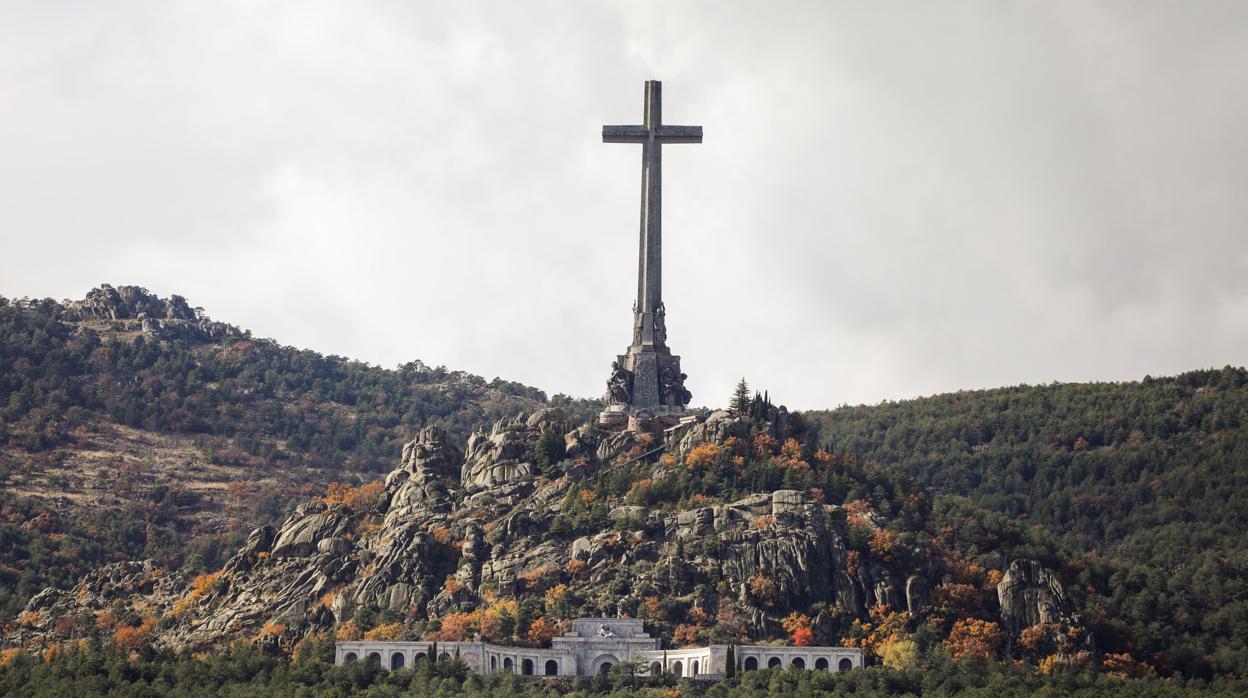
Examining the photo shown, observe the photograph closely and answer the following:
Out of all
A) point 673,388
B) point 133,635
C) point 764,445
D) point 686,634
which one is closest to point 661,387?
point 673,388

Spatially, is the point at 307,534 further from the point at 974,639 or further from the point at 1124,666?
the point at 1124,666

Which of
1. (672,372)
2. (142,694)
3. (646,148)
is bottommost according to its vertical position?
(142,694)

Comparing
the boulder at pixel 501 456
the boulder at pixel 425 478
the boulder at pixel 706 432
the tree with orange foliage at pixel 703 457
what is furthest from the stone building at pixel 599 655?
the boulder at pixel 501 456

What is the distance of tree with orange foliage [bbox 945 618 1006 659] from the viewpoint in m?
158

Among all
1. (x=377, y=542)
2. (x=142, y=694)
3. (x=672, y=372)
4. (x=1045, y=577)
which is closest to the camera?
(x=142, y=694)

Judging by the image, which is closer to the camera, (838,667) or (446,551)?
(838,667)

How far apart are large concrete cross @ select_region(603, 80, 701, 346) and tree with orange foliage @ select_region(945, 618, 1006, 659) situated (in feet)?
134

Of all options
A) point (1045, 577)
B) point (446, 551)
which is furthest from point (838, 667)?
point (446, 551)

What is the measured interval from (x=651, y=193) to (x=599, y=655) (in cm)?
4580

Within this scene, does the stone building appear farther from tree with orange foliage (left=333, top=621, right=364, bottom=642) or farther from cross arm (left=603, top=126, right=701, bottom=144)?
cross arm (left=603, top=126, right=701, bottom=144)

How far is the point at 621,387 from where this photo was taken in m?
189

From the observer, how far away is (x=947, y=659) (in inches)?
6122

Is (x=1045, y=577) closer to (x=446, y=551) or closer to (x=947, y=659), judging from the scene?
(x=947, y=659)

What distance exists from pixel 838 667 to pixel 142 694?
45.3 metres
